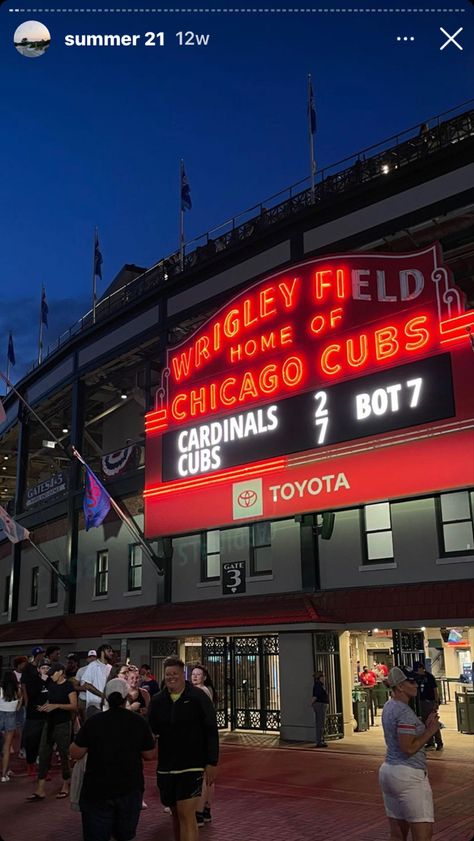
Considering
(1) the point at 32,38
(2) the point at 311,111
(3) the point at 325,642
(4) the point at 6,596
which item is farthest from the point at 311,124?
(4) the point at 6,596

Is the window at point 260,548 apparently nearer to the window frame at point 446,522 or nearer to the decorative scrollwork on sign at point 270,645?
the decorative scrollwork on sign at point 270,645

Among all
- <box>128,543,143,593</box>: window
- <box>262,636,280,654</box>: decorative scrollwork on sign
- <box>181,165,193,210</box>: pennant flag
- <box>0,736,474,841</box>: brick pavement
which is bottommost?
<box>0,736,474,841</box>: brick pavement

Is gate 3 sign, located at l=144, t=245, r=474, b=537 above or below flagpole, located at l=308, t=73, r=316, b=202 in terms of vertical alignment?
below

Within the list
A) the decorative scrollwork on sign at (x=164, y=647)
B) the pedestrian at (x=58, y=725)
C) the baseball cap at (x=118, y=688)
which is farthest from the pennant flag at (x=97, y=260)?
the baseball cap at (x=118, y=688)

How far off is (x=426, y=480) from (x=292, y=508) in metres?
3.12

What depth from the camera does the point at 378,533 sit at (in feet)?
59.4

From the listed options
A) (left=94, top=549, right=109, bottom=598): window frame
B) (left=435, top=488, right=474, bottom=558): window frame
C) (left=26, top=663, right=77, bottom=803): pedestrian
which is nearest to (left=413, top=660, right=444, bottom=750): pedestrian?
(left=435, top=488, right=474, bottom=558): window frame

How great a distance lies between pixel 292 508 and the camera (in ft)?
52.7

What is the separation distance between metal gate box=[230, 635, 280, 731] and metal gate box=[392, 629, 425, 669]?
312 centimetres

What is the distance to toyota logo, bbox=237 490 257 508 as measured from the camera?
1673 centimetres

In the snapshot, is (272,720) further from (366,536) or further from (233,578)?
(366,536)

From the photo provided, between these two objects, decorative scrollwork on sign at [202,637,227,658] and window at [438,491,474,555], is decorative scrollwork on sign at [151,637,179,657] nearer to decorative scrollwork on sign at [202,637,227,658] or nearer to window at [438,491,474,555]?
decorative scrollwork on sign at [202,637,227,658]

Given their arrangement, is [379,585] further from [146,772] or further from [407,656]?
[146,772]

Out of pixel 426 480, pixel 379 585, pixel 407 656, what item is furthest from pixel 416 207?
pixel 407 656
